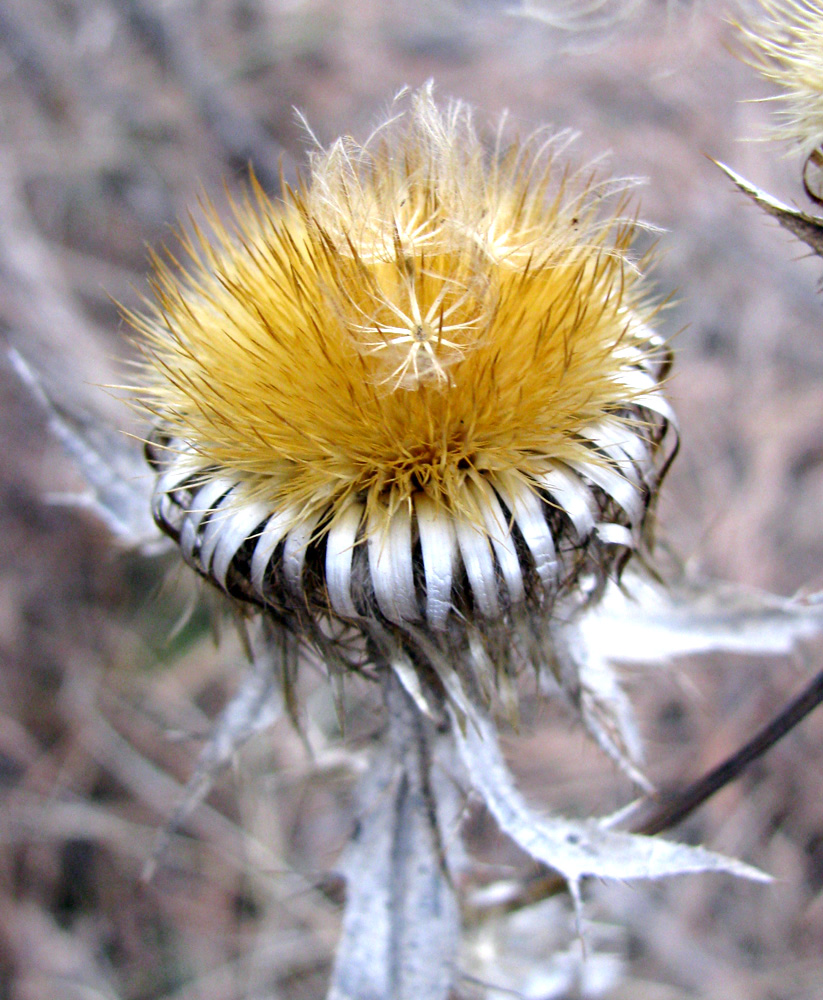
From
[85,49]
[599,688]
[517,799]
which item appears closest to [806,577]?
[599,688]

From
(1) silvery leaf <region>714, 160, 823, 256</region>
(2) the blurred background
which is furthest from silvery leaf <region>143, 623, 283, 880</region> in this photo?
(1) silvery leaf <region>714, 160, 823, 256</region>

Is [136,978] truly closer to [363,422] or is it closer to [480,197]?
[363,422]

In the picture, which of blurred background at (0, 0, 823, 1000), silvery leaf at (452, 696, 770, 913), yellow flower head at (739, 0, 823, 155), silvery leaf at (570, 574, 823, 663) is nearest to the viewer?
yellow flower head at (739, 0, 823, 155)

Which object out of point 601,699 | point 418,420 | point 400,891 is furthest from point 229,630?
point 418,420

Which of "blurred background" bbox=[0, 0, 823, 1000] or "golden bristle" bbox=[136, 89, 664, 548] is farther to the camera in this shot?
"blurred background" bbox=[0, 0, 823, 1000]

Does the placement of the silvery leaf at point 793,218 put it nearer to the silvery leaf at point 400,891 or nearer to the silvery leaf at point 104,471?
the silvery leaf at point 400,891

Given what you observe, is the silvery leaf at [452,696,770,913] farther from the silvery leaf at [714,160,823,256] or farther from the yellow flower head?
the yellow flower head

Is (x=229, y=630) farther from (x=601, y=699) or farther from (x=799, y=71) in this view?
(x=799, y=71)
